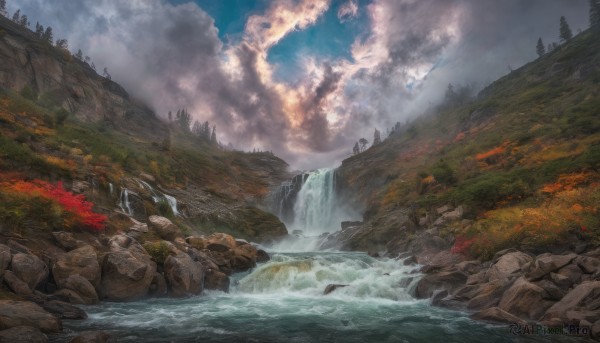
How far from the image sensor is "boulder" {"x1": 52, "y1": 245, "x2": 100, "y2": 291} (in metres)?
14.1

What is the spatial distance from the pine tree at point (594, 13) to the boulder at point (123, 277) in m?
120

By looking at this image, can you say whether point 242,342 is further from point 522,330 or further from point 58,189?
point 58,189

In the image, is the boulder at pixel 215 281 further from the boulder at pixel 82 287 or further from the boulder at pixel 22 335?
the boulder at pixel 22 335

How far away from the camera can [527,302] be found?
1243cm

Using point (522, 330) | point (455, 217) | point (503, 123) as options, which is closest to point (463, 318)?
point (522, 330)

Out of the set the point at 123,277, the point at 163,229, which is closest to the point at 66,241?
the point at 123,277

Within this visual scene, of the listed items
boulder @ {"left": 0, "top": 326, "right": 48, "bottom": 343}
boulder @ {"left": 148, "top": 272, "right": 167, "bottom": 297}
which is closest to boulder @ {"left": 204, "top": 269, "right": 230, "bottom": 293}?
boulder @ {"left": 148, "top": 272, "right": 167, "bottom": 297}

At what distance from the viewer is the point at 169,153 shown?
64.4 m

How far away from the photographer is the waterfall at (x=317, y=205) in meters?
63.8

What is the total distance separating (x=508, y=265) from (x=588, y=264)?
3.18 meters

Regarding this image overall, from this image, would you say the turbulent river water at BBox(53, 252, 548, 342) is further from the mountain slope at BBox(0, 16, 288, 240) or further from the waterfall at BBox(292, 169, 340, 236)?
the waterfall at BBox(292, 169, 340, 236)

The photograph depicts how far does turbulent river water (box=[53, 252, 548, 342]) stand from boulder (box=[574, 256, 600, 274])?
4702mm

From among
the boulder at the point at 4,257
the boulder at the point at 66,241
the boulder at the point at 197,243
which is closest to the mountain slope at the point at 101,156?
the boulder at the point at 66,241

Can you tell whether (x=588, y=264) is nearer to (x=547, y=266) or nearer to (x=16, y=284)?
(x=547, y=266)
